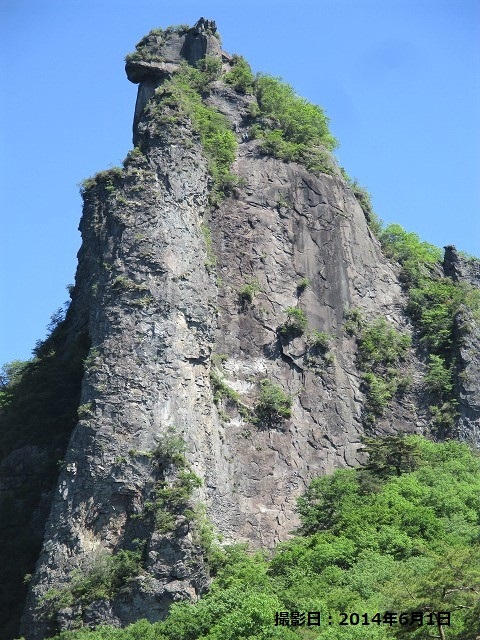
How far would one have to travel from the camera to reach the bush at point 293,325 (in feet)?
206

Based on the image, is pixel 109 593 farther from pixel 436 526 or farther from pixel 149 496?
pixel 436 526

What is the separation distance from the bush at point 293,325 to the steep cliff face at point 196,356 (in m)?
0.07

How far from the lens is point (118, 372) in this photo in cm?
5584

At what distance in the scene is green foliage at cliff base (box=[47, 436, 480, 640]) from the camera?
132ft

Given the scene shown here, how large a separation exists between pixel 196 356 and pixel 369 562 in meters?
10.9

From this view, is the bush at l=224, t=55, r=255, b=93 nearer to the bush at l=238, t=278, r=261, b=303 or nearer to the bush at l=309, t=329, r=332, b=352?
the bush at l=238, t=278, r=261, b=303

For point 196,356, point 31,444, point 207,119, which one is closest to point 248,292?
point 196,356

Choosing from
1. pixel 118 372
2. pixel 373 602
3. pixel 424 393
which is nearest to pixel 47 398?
pixel 118 372

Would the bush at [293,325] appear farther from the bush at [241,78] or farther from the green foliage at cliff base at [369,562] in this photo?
the bush at [241,78]

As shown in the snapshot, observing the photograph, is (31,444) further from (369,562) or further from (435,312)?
(435,312)

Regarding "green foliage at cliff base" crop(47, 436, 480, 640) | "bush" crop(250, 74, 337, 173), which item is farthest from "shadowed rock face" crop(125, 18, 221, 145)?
"green foliage at cliff base" crop(47, 436, 480, 640)

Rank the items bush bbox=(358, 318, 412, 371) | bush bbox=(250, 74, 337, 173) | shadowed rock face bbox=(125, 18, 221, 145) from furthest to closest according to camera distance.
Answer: shadowed rock face bbox=(125, 18, 221, 145)
bush bbox=(250, 74, 337, 173)
bush bbox=(358, 318, 412, 371)

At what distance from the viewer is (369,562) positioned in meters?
51.7

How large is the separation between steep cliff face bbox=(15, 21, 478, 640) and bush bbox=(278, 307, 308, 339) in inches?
2.6
